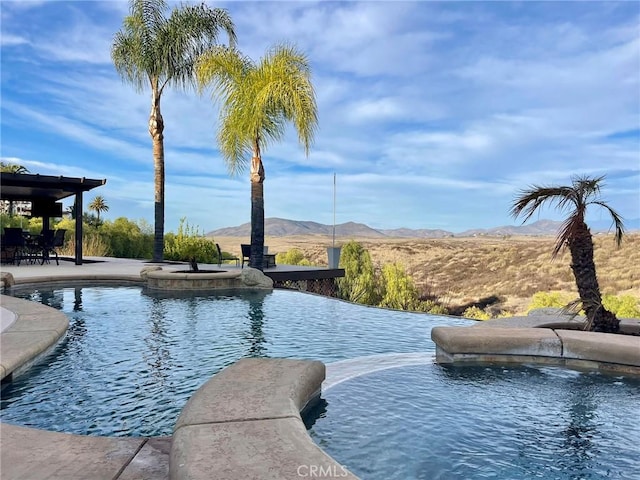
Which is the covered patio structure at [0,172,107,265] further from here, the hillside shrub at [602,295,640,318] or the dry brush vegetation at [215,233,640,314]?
the dry brush vegetation at [215,233,640,314]

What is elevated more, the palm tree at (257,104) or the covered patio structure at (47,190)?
the palm tree at (257,104)

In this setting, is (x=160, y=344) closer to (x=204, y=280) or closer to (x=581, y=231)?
(x=204, y=280)

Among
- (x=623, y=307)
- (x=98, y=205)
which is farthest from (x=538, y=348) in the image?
(x=98, y=205)

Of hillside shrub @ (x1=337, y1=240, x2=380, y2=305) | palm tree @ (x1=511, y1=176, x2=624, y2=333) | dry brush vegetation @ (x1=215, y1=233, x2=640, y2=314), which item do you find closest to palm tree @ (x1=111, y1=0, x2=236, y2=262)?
hillside shrub @ (x1=337, y1=240, x2=380, y2=305)

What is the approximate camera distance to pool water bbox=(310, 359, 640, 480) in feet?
7.72

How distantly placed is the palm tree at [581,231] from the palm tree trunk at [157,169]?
41.6ft

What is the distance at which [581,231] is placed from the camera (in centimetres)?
531

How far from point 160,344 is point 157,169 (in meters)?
11.7

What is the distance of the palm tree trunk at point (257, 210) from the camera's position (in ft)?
41.5

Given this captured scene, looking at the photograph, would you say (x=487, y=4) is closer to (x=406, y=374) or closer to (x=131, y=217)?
(x=406, y=374)

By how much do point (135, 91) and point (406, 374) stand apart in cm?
1531

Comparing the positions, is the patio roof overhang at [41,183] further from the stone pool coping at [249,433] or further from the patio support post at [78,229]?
the stone pool coping at [249,433]

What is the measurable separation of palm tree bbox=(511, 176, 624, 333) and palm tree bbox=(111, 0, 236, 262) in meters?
12.8

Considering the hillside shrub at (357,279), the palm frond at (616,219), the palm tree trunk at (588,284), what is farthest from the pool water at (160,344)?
the hillside shrub at (357,279)
